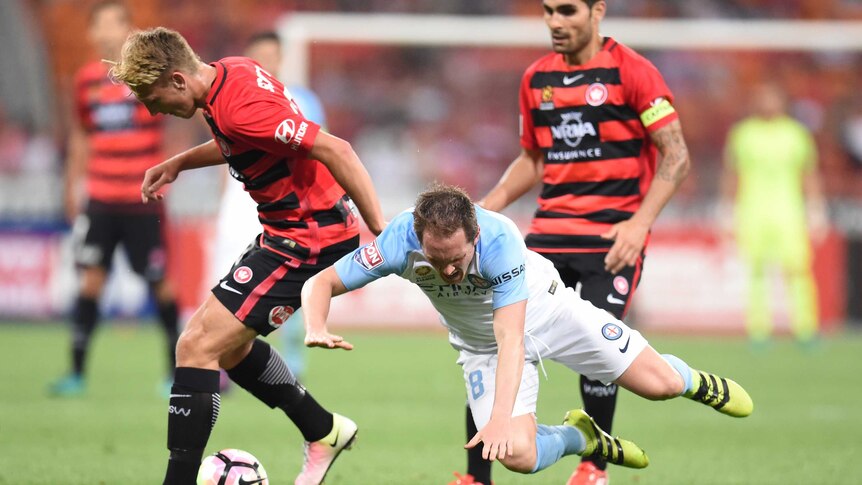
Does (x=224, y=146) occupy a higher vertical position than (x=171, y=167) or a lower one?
higher

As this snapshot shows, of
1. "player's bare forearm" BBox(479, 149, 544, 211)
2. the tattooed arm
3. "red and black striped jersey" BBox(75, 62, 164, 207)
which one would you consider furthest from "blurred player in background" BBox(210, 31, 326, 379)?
the tattooed arm

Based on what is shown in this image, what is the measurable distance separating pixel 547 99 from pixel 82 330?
14.3 feet

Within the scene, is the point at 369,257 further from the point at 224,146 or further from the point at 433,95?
the point at 433,95

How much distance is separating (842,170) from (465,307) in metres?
12.2

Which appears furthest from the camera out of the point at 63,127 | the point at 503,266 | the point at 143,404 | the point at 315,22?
the point at 63,127

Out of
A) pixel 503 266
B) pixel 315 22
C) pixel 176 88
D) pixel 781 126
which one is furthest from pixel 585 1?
pixel 315 22

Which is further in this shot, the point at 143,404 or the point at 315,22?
the point at 315,22

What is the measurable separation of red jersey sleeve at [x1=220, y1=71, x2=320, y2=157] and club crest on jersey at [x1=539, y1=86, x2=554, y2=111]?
1.34 meters

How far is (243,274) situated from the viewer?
5.00m

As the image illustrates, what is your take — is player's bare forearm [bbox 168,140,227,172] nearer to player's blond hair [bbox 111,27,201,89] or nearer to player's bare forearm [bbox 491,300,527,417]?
player's blond hair [bbox 111,27,201,89]

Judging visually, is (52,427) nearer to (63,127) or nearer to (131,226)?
(131,226)

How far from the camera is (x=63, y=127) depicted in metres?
15.6

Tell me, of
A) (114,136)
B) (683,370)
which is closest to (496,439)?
(683,370)

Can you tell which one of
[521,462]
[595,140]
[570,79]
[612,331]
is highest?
[570,79]
